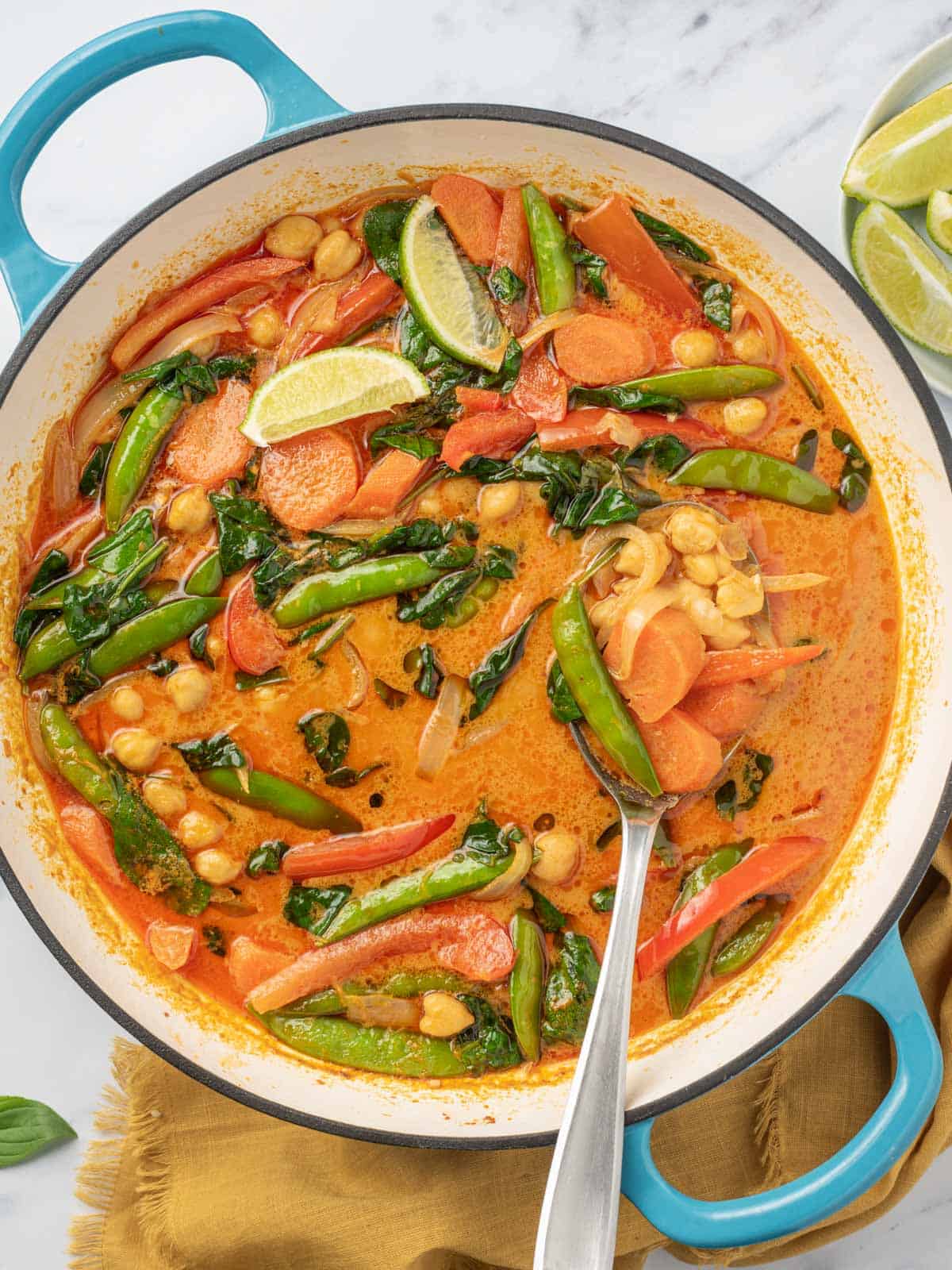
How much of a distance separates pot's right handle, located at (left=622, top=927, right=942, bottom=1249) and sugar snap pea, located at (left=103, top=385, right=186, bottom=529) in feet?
8.35

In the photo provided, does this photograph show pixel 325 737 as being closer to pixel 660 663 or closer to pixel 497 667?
pixel 497 667

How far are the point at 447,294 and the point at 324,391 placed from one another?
52 cm

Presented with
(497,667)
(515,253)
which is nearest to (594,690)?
(497,667)

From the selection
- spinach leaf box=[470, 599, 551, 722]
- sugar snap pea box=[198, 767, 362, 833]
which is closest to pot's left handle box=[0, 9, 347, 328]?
sugar snap pea box=[198, 767, 362, 833]

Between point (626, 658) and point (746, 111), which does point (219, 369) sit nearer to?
point (626, 658)

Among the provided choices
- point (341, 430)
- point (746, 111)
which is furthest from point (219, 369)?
point (746, 111)

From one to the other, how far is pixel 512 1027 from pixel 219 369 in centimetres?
239

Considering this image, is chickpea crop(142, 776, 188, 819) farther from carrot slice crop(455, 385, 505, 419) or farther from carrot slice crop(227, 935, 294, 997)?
carrot slice crop(455, 385, 505, 419)

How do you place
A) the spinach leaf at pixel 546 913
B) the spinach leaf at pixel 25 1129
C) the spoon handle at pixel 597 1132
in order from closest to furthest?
the spoon handle at pixel 597 1132 → the spinach leaf at pixel 546 913 → the spinach leaf at pixel 25 1129

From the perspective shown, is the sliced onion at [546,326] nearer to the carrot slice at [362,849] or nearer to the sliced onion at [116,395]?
the sliced onion at [116,395]

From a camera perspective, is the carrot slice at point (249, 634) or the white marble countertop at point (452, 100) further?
the white marble countertop at point (452, 100)

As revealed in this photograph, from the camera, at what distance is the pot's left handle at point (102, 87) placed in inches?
125

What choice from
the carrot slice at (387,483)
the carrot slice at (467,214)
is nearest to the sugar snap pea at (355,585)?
the carrot slice at (387,483)

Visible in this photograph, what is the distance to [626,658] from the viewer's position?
11.2ft
